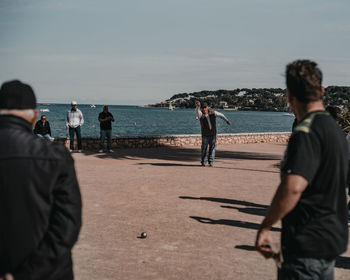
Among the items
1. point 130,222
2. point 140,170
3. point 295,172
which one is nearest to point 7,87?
point 295,172

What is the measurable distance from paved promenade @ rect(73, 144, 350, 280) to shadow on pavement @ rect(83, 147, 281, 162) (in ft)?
7.93

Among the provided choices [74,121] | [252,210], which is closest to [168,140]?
[74,121]

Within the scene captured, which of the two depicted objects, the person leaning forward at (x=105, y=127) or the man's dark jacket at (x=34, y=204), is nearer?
the man's dark jacket at (x=34, y=204)

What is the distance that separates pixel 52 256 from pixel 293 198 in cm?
136

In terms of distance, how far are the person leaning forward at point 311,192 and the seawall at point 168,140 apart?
54.3ft

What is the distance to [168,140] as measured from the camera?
70.4ft

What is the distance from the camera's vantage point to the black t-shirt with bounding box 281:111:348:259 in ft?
8.23

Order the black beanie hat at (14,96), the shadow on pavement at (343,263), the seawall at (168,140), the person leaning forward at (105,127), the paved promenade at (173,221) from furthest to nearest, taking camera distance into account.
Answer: the seawall at (168,140), the person leaning forward at (105,127), the shadow on pavement at (343,263), the paved promenade at (173,221), the black beanie hat at (14,96)

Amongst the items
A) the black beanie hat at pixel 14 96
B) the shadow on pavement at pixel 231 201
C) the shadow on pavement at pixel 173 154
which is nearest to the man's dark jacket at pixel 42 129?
the shadow on pavement at pixel 173 154

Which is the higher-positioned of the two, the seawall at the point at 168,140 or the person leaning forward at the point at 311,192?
the person leaning forward at the point at 311,192

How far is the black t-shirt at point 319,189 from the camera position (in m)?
2.51

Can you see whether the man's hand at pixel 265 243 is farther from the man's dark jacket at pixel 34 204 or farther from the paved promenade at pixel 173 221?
the paved promenade at pixel 173 221

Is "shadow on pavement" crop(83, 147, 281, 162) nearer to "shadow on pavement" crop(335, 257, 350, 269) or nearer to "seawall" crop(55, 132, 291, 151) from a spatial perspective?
"seawall" crop(55, 132, 291, 151)

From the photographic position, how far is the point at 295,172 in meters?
2.48
